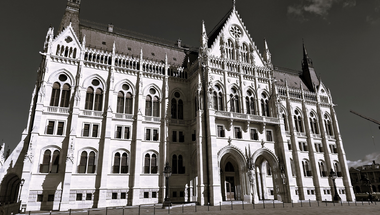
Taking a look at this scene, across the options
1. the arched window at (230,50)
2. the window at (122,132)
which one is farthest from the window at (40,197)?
the arched window at (230,50)

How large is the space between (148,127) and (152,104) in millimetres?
3824

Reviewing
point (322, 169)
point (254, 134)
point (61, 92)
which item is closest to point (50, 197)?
point (61, 92)

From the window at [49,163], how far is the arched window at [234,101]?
25510 millimetres

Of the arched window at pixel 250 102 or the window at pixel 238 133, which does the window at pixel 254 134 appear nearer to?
the window at pixel 238 133

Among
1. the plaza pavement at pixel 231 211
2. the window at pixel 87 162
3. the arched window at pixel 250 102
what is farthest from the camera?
the arched window at pixel 250 102

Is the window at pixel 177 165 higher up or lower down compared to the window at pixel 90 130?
lower down

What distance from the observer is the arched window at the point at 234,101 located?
40.3m

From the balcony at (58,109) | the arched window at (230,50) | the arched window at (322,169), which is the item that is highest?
the arched window at (230,50)

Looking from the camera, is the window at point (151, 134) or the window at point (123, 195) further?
the window at point (151, 134)

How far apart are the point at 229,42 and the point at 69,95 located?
88.4 ft

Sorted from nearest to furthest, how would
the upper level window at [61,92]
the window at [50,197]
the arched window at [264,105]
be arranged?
the window at [50,197], the upper level window at [61,92], the arched window at [264,105]

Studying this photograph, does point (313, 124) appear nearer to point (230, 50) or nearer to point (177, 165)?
point (230, 50)

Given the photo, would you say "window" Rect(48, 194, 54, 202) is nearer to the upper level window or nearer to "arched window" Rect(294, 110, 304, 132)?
the upper level window

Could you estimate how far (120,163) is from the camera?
34844 millimetres
